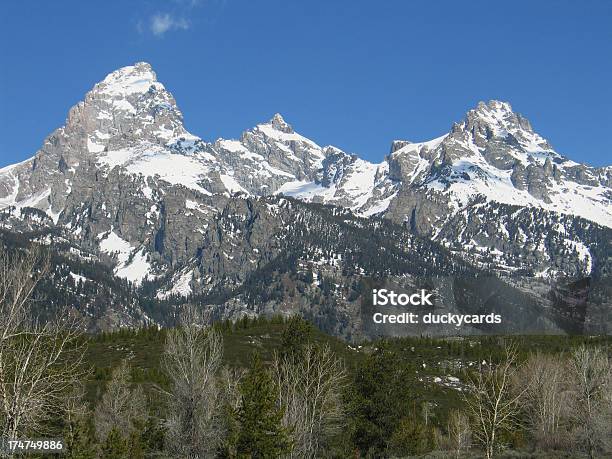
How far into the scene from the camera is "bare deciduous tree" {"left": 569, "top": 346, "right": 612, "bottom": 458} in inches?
2480

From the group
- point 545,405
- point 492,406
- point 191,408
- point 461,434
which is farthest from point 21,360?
point 545,405

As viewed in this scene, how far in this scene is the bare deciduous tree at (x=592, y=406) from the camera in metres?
63.0

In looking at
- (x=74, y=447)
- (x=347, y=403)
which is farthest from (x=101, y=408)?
(x=74, y=447)

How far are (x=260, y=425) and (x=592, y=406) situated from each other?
132 feet

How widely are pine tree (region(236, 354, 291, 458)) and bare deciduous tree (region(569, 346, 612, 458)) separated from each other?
2763cm

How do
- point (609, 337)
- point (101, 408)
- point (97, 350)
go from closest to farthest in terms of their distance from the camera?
point (101, 408) → point (97, 350) → point (609, 337)

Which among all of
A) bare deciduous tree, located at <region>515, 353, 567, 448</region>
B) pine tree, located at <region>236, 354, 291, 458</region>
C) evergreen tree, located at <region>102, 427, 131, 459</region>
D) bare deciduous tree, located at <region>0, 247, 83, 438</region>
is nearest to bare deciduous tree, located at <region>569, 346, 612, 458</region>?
bare deciduous tree, located at <region>515, 353, 567, 448</region>

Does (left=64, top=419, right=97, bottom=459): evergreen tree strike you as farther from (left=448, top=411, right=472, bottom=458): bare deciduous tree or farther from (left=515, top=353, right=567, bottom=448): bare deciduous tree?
(left=515, top=353, right=567, bottom=448): bare deciduous tree

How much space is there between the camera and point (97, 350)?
151 metres

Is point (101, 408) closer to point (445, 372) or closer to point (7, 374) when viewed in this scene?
point (7, 374)

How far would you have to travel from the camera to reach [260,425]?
5012cm

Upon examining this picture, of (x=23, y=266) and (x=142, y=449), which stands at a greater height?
(x=23, y=266)

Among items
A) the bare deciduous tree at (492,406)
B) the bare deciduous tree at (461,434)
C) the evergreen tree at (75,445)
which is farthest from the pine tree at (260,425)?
the bare deciduous tree at (461,434)

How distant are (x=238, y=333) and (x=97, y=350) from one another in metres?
34.9
